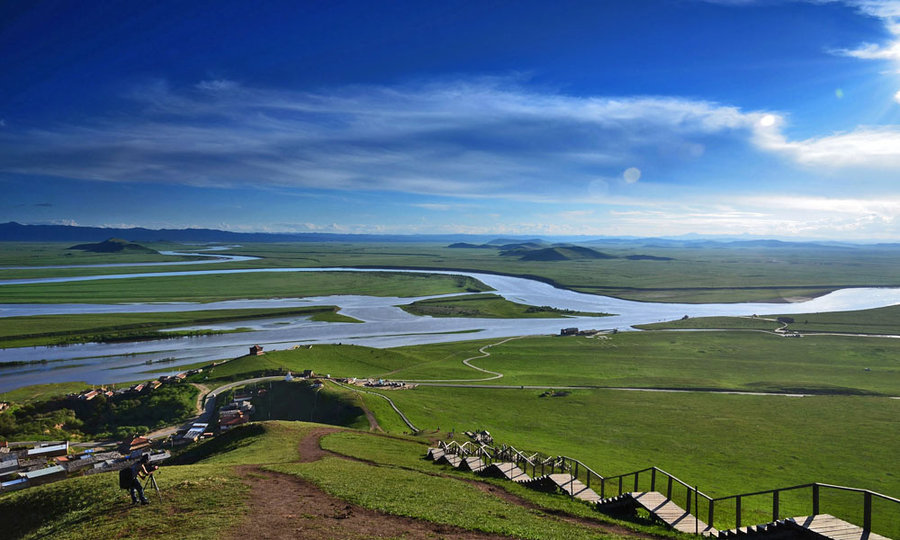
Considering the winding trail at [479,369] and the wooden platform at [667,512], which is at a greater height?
the wooden platform at [667,512]

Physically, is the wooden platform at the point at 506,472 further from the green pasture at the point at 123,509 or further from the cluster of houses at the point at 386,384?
the cluster of houses at the point at 386,384

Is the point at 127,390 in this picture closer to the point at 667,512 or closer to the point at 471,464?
the point at 471,464

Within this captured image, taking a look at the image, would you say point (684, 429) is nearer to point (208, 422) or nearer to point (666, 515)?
point (666, 515)

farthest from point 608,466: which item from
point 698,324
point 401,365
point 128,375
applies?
point 698,324

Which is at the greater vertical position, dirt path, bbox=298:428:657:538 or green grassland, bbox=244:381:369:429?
dirt path, bbox=298:428:657:538

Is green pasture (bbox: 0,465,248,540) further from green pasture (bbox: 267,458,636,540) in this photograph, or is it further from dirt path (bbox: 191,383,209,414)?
dirt path (bbox: 191,383,209,414)

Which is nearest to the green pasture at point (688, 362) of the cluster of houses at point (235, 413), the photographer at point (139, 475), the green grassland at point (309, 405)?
the green grassland at point (309, 405)

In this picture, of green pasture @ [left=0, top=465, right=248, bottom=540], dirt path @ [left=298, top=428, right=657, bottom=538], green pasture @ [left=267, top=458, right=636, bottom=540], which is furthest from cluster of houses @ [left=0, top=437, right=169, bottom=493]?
green pasture @ [left=267, top=458, right=636, bottom=540]
